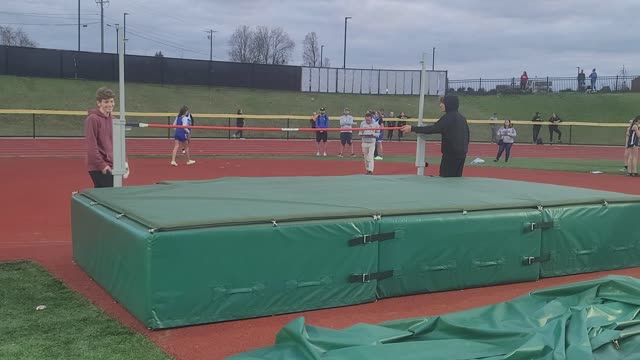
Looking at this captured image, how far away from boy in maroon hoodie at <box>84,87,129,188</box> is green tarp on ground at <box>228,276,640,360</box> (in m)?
3.69

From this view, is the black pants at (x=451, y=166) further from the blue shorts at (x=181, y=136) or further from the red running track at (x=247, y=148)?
the red running track at (x=247, y=148)

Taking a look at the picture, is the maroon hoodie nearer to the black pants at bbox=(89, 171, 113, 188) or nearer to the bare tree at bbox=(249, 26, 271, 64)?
the black pants at bbox=(89, 171, 113, 188)

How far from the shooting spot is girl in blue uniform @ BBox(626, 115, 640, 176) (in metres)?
16.7

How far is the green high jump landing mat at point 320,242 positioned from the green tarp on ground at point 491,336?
1.01m

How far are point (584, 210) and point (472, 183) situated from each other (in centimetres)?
157

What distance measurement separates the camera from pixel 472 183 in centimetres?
779

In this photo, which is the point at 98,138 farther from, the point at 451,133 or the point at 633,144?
the point at 633,144

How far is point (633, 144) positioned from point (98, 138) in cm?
1524

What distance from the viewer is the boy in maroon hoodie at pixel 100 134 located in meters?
6.60

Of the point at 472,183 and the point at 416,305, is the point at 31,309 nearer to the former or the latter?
the point at 416,305

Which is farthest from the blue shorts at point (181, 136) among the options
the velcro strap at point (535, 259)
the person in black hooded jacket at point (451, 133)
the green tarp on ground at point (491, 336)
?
the green tarp on ground at point (491, 336)

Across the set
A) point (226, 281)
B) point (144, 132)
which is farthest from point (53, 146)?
point (226, 281)

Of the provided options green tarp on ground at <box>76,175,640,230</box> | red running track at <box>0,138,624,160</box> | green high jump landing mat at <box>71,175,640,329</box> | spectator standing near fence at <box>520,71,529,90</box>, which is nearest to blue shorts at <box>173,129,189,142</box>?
A: red running track at <box>0,138,624,160</box>

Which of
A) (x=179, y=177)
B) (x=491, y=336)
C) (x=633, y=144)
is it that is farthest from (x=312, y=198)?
(x=633, y=144)
